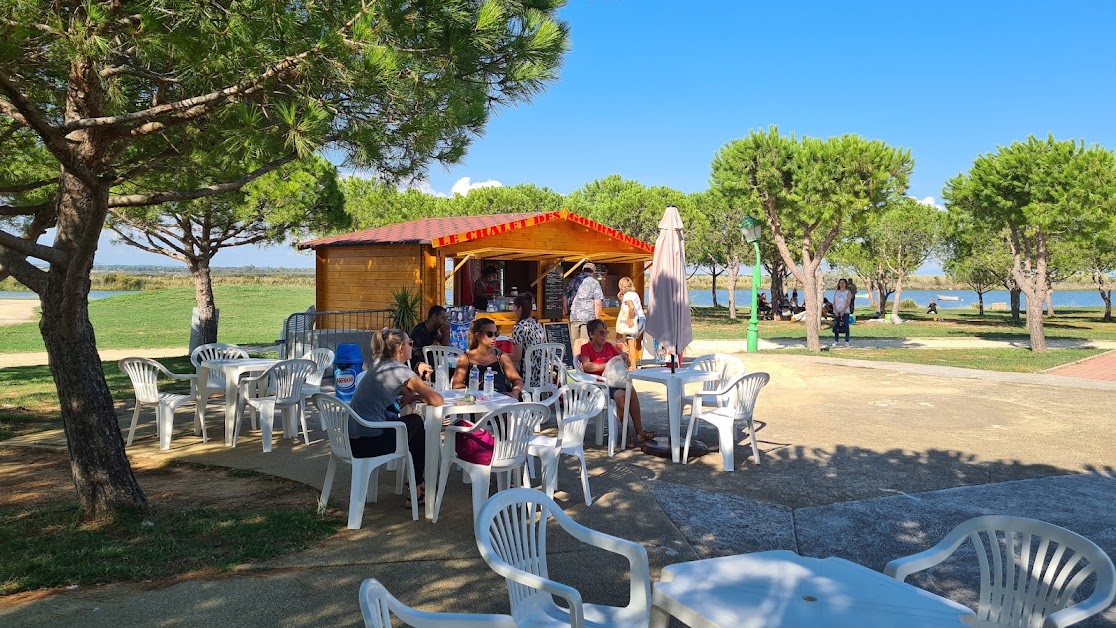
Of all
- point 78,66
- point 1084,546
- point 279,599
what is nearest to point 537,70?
point 78,66

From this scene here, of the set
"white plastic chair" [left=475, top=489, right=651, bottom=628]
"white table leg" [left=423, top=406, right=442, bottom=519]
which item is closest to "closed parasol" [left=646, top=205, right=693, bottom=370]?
"white table leg" [left=423, top=406, right=442, bottom=519]

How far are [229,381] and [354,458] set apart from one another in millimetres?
2702

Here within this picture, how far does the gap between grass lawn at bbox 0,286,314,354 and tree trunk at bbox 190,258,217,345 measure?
540cm

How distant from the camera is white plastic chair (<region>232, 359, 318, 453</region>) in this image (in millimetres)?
6418

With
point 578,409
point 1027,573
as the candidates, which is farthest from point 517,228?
point 1027,573

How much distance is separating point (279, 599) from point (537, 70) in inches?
124

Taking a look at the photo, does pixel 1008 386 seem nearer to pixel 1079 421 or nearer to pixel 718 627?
pixel 1079 421

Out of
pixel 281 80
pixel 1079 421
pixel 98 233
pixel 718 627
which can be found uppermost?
pixel 281 80

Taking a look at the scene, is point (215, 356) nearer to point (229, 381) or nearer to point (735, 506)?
point (229, 381)

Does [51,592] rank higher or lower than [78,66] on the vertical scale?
lower

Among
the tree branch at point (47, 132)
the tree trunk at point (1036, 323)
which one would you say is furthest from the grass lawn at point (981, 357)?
the tree branch at point (47, 132)

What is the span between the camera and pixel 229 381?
662cm

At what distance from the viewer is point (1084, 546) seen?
220 centimetres

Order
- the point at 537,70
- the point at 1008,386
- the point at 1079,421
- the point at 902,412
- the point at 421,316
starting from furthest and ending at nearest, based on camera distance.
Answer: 1. the point at 421,316
2. the point at 1008,386
3. the point at 902,412
4. the point at 1079,421
5. the point at 537,70
